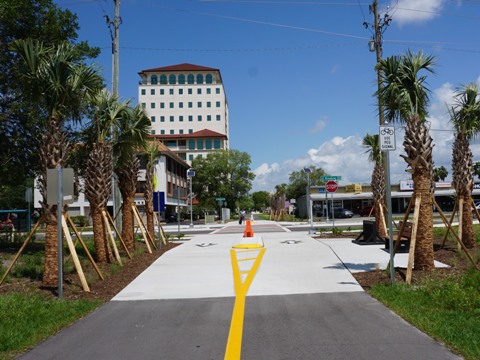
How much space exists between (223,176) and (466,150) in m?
64.9

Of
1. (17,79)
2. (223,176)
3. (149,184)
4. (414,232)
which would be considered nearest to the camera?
(414,232)

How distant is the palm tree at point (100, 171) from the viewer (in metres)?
13.9

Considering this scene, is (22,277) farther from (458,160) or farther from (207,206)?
(207,206)

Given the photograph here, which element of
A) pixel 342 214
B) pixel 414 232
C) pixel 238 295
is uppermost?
pixel 414 232

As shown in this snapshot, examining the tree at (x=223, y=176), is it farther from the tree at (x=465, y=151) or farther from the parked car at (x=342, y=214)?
the tree at (x=465, y=151)

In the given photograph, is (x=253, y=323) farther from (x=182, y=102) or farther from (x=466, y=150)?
(x=182, y=102)

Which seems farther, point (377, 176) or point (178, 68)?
point (178, 68)

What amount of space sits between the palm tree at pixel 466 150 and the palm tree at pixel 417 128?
3499mm

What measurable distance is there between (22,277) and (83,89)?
16.0 feet

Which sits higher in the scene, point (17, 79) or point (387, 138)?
point (17, 79)

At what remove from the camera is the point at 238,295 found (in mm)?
9531

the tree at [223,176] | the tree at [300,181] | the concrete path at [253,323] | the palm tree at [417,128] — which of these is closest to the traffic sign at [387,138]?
the palm tree at [417,128]

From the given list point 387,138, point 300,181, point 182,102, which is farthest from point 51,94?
point 182,102

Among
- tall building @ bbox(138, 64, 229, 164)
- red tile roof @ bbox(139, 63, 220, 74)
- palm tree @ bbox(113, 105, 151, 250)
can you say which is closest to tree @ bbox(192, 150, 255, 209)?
tall building @ bbox(138, 64, 229, 164)
